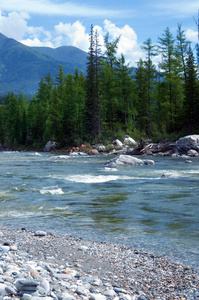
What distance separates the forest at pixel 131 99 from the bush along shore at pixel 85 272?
3886cm

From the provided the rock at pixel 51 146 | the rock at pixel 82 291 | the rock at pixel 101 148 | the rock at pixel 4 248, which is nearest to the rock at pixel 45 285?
the rock at pixel 82 291

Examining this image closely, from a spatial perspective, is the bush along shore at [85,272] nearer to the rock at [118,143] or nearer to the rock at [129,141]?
the rock at [118,143]

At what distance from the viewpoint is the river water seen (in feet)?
25.1

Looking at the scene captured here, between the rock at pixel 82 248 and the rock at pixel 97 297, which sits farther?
the rock at pixel 82 248

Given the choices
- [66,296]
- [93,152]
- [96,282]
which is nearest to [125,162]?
[93,152]

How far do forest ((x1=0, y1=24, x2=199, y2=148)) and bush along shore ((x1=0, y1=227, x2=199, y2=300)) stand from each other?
38865 mm

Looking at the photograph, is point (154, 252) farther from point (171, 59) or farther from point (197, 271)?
point (171, 59)

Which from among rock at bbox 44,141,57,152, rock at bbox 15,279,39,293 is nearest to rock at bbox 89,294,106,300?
rock at bbox 15,279,39,293

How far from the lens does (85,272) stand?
5.45 meters

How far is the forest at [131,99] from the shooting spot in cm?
4712

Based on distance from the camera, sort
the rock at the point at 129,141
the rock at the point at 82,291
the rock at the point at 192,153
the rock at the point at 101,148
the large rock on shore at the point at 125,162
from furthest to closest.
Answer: the rock at the point at 129,141 < the rock at the point at 101,148 < the rock at the point at 192,153 < the large rock on shore at the point at 125,162 < the rock at the point at 82,291

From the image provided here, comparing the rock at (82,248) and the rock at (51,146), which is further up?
the rock at (51,146)

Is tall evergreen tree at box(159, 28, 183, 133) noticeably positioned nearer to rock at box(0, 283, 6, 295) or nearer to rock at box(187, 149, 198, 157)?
rock at box(187, 149, 198, 157)

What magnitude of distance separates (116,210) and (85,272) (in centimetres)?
523
